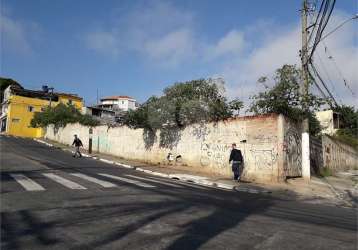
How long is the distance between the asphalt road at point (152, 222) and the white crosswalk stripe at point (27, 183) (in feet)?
0.08

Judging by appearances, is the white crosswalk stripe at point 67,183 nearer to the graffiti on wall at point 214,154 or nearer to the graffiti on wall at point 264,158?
the graffiti on wall at point 264,158

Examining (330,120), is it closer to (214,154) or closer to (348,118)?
(348,118)

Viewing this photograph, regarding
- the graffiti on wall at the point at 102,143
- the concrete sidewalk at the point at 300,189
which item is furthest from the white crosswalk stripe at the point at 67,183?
the graffiti on wall at the point at 102,143

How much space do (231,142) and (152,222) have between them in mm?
12774

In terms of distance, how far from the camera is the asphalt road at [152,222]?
5.84 m

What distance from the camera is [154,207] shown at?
8.48 m


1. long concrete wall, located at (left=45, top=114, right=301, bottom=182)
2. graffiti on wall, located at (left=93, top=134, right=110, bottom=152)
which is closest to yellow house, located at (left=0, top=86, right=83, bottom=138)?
graffiti on wall, located at (left=93, top=134, right=110, bottom=152)

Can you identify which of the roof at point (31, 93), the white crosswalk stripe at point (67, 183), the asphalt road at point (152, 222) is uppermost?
the roof at point (31, 93)

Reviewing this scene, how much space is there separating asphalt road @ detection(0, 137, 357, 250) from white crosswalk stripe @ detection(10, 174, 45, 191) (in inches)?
1.0

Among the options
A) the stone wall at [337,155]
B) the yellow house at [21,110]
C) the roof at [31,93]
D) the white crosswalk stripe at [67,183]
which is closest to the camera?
the white crosswalk stripe at [67,183]

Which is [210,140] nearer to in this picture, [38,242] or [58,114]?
[38,242]

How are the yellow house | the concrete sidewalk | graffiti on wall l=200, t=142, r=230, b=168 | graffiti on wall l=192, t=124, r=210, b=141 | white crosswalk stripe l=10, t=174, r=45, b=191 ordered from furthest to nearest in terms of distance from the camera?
the yellow house → graffiti on wall l=192, t=124, r=210, b=141 → graffiti on wall l=200, t=142, r=230, b=168 → the concrete sidewalk → white crosswalk stripe l=10, t=174, r=45, b=191

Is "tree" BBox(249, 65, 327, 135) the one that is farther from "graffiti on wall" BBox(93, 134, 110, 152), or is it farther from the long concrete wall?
"graffiti on wall" BBox(93, 134, 110, 152)

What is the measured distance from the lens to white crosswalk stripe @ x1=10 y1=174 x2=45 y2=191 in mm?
10312
